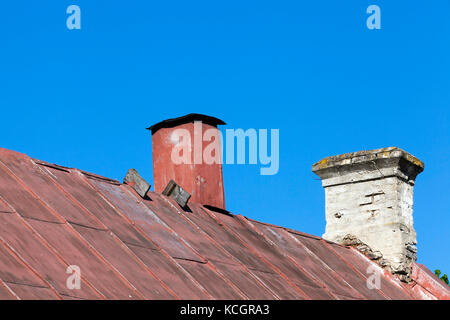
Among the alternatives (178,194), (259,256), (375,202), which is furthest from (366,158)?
(178,194)

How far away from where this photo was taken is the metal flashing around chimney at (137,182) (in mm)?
9484

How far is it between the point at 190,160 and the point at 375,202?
10.1 feet

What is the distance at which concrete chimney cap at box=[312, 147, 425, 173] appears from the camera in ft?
40.8

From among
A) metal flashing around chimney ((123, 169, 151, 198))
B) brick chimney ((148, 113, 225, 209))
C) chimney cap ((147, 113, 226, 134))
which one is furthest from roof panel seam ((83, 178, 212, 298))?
chimney cap ((147, 113, 226, 134))

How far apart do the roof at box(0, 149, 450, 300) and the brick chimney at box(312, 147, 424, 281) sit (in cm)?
102

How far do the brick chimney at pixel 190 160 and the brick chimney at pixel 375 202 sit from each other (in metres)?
2.25

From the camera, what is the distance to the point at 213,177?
36.9ft

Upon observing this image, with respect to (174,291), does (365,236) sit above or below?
above

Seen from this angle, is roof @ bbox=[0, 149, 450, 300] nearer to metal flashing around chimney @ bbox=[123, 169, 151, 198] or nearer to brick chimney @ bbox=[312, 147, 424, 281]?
metal flashing around chimney @ bbox=[123, 169, 151, 198]

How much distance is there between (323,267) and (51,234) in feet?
14.9

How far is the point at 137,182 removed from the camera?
9.58 m
